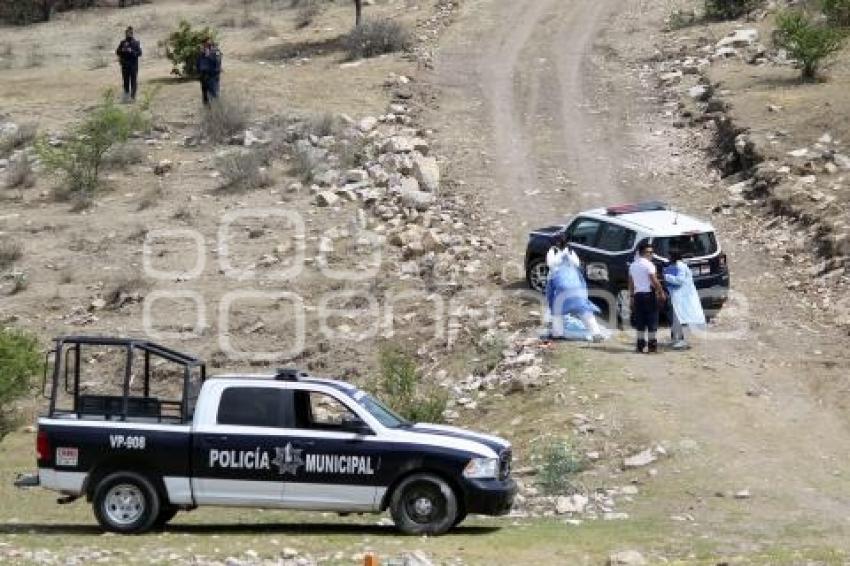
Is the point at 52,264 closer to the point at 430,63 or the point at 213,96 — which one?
the point at 213,96

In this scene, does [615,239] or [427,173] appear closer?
[615,239]

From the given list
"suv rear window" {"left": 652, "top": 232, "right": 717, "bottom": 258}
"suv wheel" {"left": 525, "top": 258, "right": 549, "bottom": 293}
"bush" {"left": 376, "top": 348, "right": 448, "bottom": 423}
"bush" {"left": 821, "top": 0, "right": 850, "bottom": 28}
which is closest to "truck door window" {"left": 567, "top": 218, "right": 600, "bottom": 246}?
"suv wheel" {"left": 525, "top": 258, "right": 549, "bottom": 293}

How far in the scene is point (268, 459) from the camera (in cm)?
1529

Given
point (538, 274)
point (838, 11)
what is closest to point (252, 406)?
point (538, 274)

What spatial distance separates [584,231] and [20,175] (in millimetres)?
14436

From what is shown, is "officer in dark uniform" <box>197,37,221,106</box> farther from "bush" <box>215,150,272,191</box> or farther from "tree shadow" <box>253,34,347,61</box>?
"tree shadow" <box>253,34,347,61</box>

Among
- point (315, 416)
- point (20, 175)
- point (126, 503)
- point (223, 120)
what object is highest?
point (223, 120)

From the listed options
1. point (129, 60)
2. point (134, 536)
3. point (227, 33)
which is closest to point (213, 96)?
point (129, 60)

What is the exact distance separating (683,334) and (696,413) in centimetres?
311

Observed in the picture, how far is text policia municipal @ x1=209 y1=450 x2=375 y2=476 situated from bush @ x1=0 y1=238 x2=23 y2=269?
52.3 ft

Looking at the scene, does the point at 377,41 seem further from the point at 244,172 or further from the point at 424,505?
the point at 424,505

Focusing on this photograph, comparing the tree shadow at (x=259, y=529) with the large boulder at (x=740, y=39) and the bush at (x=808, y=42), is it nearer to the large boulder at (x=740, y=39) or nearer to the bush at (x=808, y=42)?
the bush at (x=808, y=42)

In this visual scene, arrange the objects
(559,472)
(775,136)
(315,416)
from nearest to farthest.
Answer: (315,416) < (559,472) < (775,136)

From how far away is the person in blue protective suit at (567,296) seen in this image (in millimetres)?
22781
